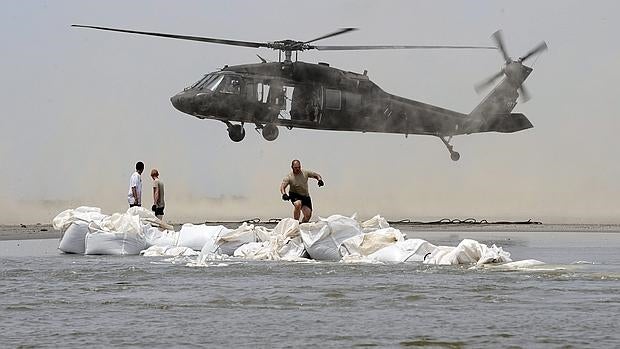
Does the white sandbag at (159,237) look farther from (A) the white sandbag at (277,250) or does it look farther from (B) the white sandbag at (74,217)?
(A) the white sandbag at (277,250)

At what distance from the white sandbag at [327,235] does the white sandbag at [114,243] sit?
9.77 feet

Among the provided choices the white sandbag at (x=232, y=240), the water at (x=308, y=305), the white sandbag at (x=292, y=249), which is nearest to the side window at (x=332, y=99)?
the white sandbag at (x=232, y=240)

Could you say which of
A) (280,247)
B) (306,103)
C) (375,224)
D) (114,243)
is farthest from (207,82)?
(280,247)

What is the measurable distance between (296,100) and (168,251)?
32.1ft

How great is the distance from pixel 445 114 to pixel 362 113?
2.90m

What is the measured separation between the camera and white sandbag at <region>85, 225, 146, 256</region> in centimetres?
1714

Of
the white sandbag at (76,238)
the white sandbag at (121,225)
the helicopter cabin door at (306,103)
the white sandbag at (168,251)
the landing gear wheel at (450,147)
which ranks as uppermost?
the helicopter cabin door at (306,103)

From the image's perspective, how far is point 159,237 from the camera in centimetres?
1755

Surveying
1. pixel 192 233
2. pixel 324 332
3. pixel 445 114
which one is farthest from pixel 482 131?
pixel 324 332

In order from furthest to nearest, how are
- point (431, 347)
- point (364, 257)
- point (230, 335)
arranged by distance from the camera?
point (364, 257) → point (230, 335) → point (431, 347)

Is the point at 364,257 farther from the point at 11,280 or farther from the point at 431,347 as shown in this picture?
the point at 431,347

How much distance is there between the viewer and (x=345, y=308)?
9.24 m

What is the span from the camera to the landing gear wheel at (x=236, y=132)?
26.5 meters

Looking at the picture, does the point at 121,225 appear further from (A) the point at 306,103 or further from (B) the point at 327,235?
(A) the point at 306,103
